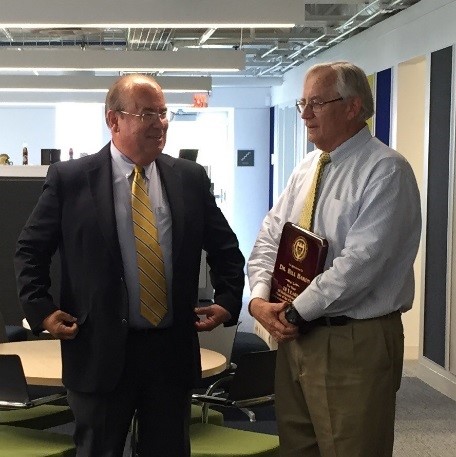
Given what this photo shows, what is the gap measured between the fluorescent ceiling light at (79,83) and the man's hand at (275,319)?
8961 mm

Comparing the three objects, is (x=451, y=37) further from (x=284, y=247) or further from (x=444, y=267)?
(x=284, y=247)

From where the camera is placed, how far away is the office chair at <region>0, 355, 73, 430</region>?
3932 mm

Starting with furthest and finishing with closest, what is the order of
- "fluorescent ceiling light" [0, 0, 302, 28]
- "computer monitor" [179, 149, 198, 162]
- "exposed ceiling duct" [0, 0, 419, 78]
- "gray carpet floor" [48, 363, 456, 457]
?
"exposed ceiling duct" [0, 0, 419, 78]
"computer monitor" [179, 149, 198, 162]
"fluorescent ceiling light" [0, 0, 302, 28]
"gray carpet floor" [48, 363, 456, 457]

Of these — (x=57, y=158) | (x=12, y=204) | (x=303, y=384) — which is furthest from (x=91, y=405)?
(x=57, y=158)

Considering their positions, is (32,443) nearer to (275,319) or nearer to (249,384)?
(249,384)

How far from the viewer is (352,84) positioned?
9.87 ft

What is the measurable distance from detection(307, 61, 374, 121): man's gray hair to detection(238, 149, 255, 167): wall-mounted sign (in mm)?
15094

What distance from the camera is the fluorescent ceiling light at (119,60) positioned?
10000mm

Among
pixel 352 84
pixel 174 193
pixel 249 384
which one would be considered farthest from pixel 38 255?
pixel 249 384

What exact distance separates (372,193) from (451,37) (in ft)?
17.7

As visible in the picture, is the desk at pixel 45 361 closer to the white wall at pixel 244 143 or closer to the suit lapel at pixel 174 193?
the suit lapel at pixel 174 193

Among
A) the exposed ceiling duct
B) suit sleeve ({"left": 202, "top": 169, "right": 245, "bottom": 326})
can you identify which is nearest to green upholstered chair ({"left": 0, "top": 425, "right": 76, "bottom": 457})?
suit sleeve ({"left": 202, "top": 169, "right": 245, "bottom": 326})

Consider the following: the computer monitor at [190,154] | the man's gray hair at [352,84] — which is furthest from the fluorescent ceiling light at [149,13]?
the man's gray hair at [352,84]

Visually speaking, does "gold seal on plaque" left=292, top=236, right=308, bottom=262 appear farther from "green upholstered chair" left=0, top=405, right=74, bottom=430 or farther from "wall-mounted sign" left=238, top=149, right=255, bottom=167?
"wall-mounted sign" left=238, top=149, right=255, bottom=167
